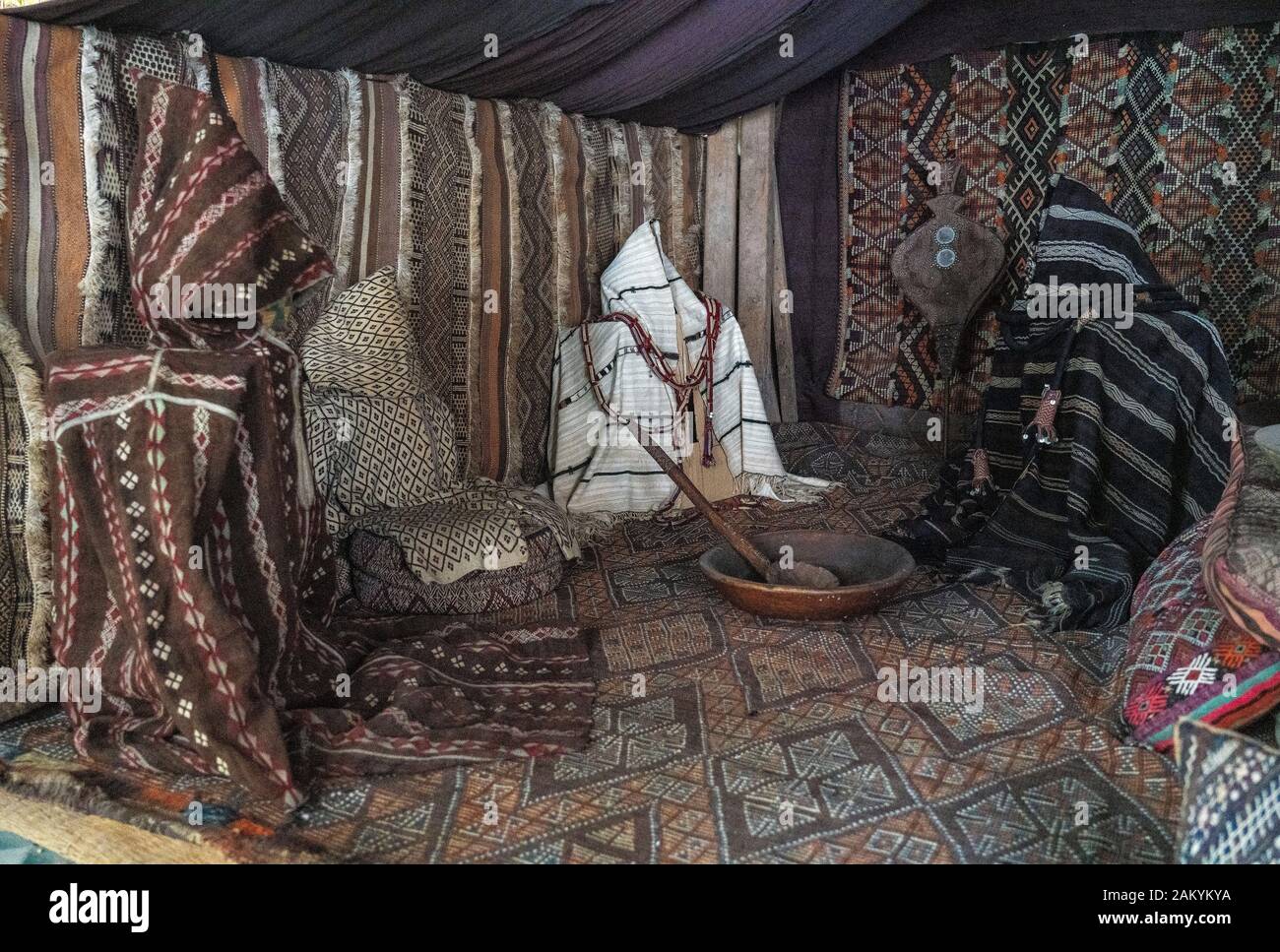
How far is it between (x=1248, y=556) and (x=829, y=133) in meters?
3.43

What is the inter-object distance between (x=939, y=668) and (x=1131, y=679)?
471 millimetres

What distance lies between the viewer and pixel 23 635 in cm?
231

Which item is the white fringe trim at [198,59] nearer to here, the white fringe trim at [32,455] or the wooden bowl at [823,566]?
the white fringe trim at [32,455]

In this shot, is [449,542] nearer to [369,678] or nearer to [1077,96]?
[369,678]

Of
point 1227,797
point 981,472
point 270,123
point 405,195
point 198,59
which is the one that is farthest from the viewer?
point 981,472

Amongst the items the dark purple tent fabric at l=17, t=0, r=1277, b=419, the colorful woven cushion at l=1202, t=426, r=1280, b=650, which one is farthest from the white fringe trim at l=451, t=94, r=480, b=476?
the colorful woven cushion at l=1202, t=426, r=1280, b=650

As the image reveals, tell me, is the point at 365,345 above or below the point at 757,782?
above

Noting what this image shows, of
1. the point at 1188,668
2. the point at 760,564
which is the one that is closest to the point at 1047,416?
the point at 760,564

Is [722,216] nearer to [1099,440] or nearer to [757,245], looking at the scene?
[757,245]

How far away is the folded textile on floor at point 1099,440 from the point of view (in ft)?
10.5

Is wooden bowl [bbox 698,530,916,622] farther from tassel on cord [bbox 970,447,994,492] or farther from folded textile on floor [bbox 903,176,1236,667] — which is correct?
tassel on cord [bbox 970,447,994,492]

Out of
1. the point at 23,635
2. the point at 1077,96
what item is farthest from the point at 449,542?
the point at 1077,96

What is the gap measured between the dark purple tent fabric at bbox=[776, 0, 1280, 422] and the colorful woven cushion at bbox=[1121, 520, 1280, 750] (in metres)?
2.66

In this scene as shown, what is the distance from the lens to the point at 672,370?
423cm
